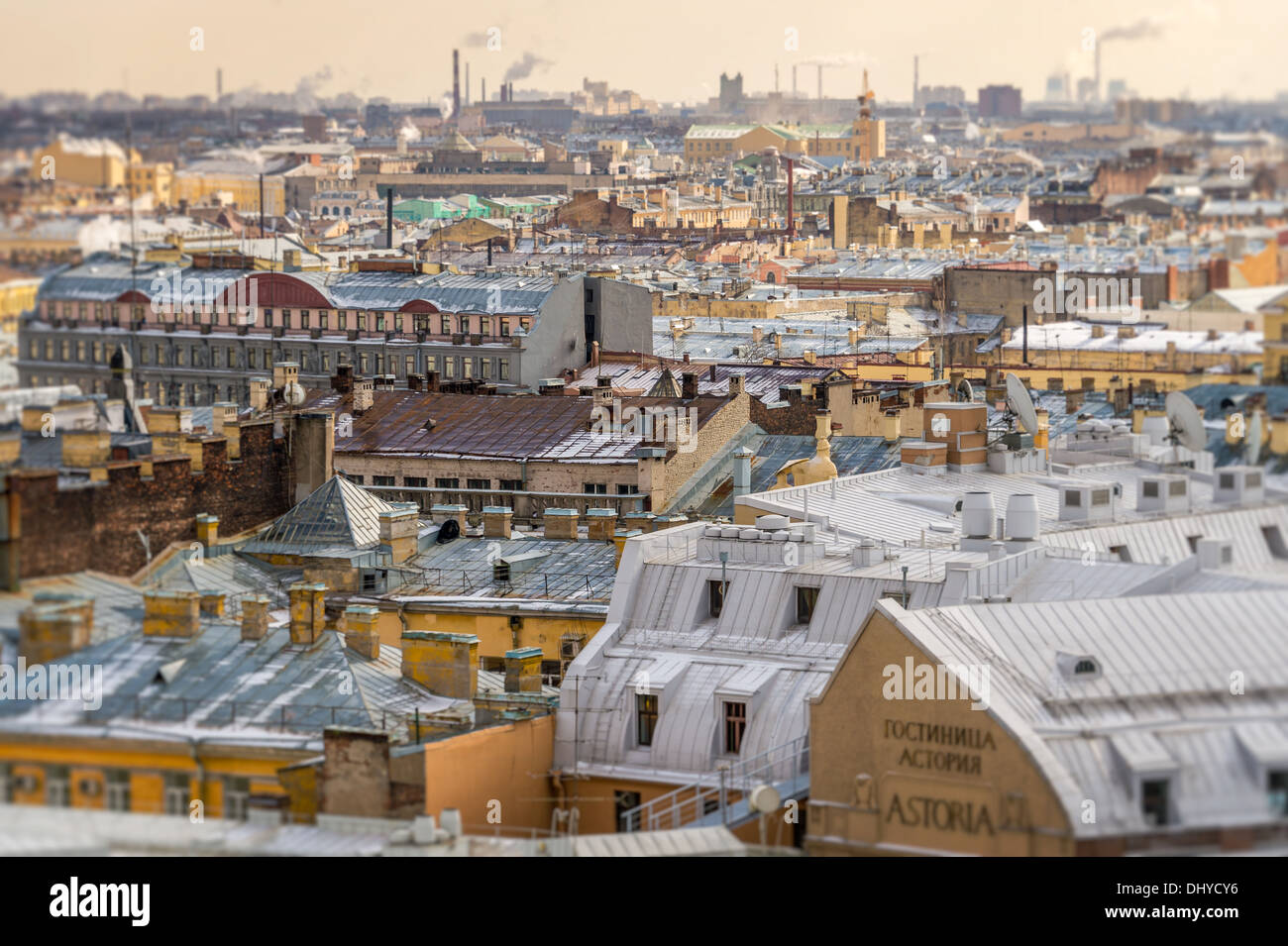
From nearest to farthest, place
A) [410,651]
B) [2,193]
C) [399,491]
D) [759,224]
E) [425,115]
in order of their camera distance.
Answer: [2,193] < [410,651] < [399,491] < [425,115] < [759,224]

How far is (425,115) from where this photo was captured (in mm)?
22625

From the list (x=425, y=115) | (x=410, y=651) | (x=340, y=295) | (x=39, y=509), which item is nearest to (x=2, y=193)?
(x=39, y=509)

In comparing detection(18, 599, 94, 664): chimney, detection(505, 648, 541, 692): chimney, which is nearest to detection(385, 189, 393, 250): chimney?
detection(505, 648, 541, 692): chimney

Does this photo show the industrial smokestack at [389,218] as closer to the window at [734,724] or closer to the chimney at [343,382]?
the chimney at [343,382]

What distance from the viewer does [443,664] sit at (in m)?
12.7

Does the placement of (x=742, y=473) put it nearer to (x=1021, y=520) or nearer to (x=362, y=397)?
(x=362, y=397)

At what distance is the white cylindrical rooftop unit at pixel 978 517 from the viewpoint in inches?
505

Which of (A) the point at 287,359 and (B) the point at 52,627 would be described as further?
(A) the point at 287,359

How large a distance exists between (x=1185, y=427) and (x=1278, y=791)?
138 inches

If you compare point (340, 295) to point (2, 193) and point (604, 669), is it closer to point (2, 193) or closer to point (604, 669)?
point (604, 669)

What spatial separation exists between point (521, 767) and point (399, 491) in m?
7.40

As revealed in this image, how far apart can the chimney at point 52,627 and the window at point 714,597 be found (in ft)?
10.1

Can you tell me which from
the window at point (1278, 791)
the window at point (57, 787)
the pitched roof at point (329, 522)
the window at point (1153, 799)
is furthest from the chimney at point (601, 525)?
the window at point (1278, 791)

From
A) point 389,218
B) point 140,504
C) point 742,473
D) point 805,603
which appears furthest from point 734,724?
point 389,218
